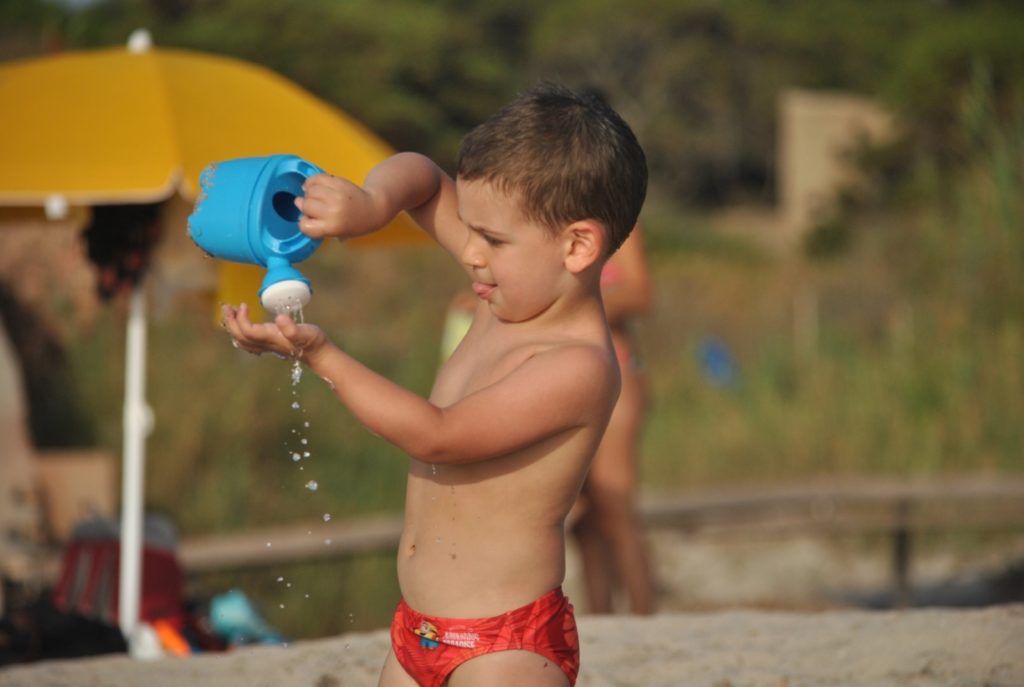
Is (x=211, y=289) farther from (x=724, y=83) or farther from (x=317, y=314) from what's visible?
(x=724, y=83)

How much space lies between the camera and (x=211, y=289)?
5.68 metres

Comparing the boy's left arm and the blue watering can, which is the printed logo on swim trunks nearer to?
the boy's left arm

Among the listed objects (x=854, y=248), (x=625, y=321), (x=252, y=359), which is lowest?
(x=854, y=248)

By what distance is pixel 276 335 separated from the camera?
2170 millimetres

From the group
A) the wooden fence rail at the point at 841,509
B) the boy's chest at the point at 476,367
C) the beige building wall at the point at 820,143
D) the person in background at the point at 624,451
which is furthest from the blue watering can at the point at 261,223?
the beige building wall at the point at 820,143

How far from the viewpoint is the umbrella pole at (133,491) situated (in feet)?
16.2

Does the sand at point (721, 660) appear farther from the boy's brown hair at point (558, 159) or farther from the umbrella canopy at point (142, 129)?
the umbrella canopy at point (142, 129)

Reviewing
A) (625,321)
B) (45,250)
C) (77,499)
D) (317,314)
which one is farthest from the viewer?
(317,314)

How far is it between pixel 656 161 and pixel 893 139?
972 centimetres

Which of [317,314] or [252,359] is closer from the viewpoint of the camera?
[252,359]

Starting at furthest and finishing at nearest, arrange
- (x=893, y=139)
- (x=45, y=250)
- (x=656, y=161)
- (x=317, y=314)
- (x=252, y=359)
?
(x=656, y=161)
(x=893, y=139)
(x=317, y=314)
(x=45, y=250)
(x=252, y=359)

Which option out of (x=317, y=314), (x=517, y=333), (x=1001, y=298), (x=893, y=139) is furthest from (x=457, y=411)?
(x=893, y=139)

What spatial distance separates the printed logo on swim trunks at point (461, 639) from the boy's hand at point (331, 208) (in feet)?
2.37

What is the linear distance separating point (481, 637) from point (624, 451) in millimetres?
2601
